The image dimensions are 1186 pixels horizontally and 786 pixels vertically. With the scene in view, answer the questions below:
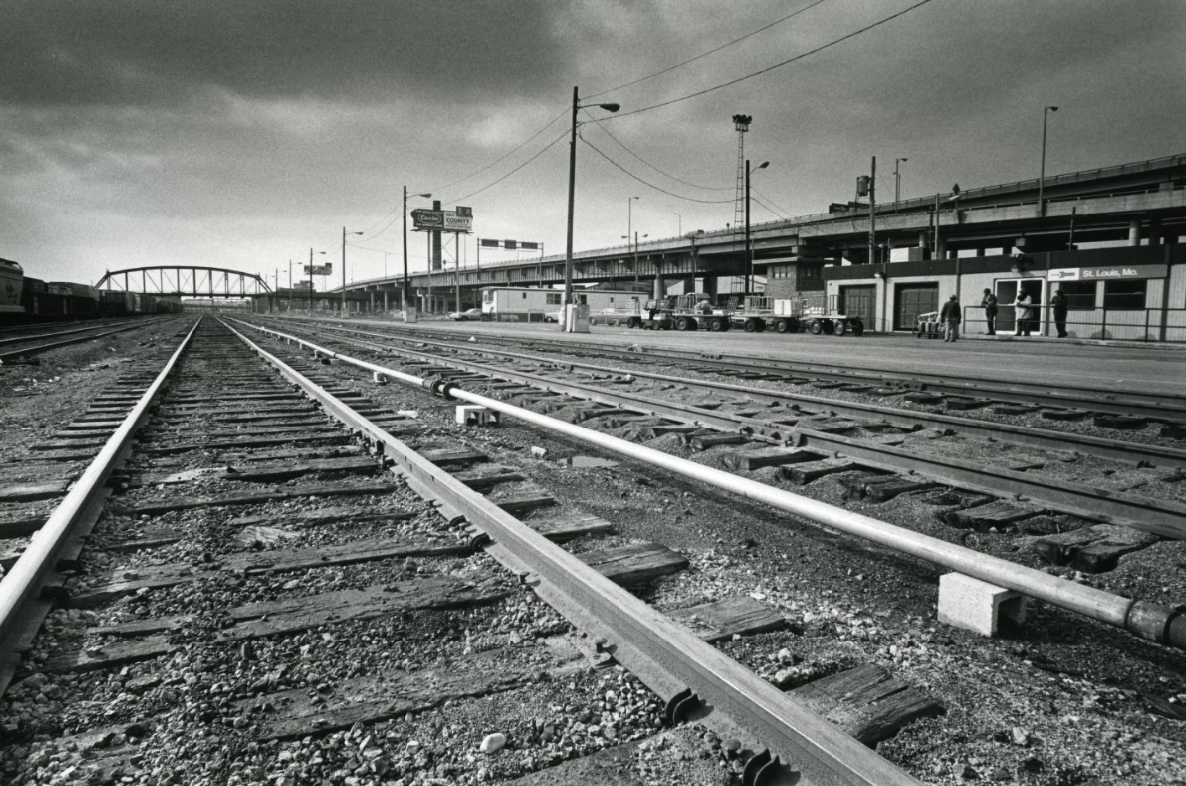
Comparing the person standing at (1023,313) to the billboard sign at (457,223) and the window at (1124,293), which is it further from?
the billboard sign at (457,223)

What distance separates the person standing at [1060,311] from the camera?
25562 millimetres

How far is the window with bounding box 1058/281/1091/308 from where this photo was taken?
2817 centimetres

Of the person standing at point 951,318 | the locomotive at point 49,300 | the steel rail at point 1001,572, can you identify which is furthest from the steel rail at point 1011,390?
the locomotive at point 49,300

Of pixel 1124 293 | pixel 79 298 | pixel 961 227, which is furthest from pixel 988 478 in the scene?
pixel 79 298

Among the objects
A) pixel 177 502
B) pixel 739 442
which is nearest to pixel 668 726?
pixel 177 502

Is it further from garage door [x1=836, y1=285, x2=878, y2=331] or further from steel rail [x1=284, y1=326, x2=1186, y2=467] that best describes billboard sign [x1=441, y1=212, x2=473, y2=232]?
steel rail [x1=284, y1=326, x2=1186, y2=467]

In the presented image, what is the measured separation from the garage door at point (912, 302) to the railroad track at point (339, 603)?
114 ft

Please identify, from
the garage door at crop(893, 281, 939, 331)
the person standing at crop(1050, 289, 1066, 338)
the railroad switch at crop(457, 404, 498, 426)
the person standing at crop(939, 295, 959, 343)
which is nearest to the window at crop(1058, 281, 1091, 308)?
the person standing at crop(1050, 289, 1066, 338)

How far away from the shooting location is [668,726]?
2.13 m

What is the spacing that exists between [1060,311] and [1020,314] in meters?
1.78

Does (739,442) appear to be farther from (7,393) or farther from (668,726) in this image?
(7,393)

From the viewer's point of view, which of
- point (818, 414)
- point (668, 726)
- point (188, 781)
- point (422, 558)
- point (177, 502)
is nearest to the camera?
point (188, 781)

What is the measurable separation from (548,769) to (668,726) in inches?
15.5

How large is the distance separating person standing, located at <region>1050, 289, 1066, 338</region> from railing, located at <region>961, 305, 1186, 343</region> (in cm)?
6
